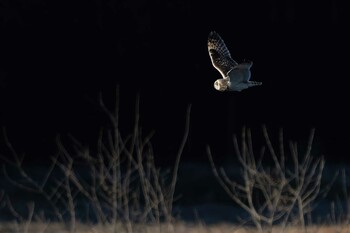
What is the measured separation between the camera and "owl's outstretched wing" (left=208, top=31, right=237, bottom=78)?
722 cm

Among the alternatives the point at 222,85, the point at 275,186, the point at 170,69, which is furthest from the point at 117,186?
the point at 170,69

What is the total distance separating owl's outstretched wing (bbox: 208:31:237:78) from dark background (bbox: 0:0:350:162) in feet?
21.7

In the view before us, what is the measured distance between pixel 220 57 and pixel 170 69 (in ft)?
24.7

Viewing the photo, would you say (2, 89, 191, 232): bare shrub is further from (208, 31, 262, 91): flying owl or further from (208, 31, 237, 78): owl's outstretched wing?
(208, 31, 237, 78): owl's outstretched wing

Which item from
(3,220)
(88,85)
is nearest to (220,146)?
(88,85)

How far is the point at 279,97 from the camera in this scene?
15.4 m

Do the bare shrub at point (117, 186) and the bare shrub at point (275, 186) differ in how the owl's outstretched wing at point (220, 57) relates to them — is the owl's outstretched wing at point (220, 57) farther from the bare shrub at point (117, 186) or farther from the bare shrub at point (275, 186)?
the bare shrub at point (117, 186)

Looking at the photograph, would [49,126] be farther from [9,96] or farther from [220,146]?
[220,146]

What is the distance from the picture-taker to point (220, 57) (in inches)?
297

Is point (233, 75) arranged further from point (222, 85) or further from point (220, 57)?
point (220, 57)

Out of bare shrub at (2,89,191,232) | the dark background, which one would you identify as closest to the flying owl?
bare shrub at (2,89,191,232)

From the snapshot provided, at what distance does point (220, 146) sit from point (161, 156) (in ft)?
2.53

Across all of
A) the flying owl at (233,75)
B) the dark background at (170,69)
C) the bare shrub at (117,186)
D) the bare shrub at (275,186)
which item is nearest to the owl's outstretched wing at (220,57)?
the flying owl at (233,75)

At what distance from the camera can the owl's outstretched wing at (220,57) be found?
7.22m
